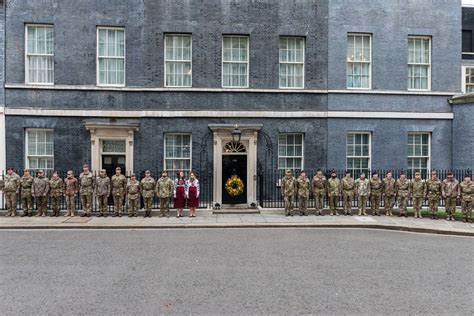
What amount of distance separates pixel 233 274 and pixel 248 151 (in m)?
10.4

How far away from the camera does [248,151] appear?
1769cm

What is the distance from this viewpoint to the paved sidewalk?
13312 mm

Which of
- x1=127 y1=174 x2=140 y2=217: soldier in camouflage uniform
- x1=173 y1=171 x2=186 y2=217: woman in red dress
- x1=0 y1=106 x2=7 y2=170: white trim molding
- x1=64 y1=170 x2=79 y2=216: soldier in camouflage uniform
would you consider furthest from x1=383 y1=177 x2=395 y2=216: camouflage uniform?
x1=0 y1=106 x2=7 y2=170: white trim molding

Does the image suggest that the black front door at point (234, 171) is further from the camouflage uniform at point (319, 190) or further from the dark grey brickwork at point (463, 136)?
the dark grey brickwork at point (463, 136)

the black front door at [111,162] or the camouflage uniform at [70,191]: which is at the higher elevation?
the black front door at [111,162]

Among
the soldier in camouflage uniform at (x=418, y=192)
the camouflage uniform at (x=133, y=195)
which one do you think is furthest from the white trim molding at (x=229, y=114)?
the soldier in camouflage uniform at (x=418, y=192)

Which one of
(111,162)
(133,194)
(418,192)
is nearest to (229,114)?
(133,194)

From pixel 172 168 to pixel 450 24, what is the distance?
14.7 meters

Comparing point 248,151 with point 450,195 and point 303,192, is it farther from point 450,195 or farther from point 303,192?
point 450,195

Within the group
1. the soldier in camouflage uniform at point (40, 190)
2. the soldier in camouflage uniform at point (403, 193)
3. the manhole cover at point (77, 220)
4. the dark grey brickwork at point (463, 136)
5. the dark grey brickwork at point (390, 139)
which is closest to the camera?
the manhole cover at point (77, 220)

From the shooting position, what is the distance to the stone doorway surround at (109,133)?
16984 millimetres

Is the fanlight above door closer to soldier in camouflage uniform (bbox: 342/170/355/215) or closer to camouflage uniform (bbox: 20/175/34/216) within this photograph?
soldier in camouflage uniform (bbox: 342/170/355/215)

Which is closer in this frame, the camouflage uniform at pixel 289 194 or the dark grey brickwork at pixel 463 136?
the camouflage uniform at pixel 289 194

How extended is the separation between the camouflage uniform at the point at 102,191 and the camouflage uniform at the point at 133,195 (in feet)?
2.75
